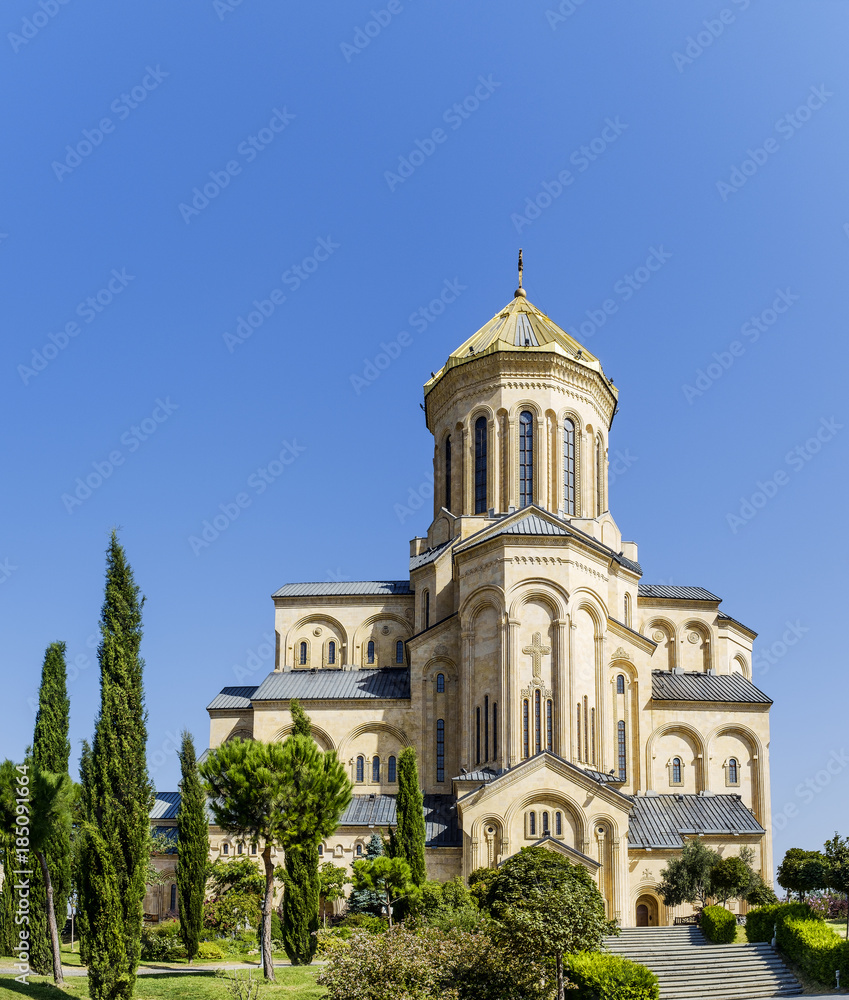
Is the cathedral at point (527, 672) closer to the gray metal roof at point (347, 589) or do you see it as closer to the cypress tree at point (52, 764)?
the gray metal roof at point (347, 589)

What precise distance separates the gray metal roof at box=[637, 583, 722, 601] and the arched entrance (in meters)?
13.7

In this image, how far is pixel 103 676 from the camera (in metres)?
21.1

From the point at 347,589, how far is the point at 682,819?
→ 16.6 m

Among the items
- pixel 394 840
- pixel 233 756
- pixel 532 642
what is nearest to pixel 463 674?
pixel 532 642

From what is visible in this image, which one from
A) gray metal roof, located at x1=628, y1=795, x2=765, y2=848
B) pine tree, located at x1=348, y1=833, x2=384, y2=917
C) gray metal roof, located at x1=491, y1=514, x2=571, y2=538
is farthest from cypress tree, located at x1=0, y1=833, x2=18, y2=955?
gray metal roof, located at x1=628, y1=795, x2=765, y2=848

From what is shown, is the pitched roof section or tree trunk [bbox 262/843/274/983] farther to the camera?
the pitched roof section

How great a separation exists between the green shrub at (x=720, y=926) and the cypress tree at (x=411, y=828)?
26.9 ft

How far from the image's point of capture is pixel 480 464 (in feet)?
147

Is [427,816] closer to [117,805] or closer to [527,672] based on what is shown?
[527,672]

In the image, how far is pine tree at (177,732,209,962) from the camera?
30.0 m

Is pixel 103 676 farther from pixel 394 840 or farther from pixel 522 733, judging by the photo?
pixel 522 733

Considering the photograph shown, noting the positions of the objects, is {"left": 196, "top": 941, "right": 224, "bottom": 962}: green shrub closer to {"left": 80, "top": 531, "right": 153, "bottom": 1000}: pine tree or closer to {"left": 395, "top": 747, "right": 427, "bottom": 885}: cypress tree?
{"left": 395, "top": 747, "right": 427, "bottom": 885}: cypress tree

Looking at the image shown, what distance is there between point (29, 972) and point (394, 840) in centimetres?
1155

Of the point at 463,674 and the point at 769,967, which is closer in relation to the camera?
the point at 769,967
